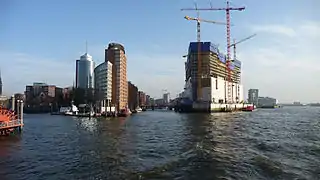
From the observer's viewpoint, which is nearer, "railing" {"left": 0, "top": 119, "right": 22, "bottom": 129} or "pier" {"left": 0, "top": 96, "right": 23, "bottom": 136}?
"railing" {"left": 0, "top": 119, "right": 22, "bottom": 129}

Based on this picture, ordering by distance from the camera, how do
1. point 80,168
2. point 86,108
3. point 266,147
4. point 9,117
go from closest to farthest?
point 80,168 < point 266,147 < point 9,117 < point 86,108

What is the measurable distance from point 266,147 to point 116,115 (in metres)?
108

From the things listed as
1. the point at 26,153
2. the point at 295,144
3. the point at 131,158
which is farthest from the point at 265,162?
the point at 26,153

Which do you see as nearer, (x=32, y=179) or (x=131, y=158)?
(x=32, y=179)

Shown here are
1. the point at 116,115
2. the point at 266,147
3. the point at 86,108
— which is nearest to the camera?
the point at 266,147

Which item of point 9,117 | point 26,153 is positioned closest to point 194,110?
point 9,117

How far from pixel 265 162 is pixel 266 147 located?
10.2 meters

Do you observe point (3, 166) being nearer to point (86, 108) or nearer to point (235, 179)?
point (235, 179)

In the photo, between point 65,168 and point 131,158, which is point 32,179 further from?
point 131,158

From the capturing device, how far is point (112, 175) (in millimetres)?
22688

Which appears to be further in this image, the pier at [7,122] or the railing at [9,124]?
the pier at [7,122]

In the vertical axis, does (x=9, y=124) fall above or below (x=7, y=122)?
below

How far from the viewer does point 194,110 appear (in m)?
191

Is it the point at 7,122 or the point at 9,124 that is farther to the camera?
the point at 9,124
